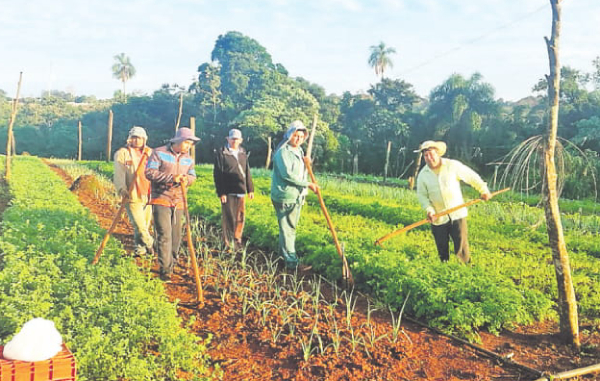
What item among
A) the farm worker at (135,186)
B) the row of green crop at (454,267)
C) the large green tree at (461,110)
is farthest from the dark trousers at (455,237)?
the large green tree at (461,110)

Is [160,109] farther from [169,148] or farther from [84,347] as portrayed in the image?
[84,347]

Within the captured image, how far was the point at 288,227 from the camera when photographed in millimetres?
6508

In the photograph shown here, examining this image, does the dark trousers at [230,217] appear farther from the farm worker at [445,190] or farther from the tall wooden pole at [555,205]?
the tall wooden pole at [555,205]

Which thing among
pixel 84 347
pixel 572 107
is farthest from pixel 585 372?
pixel 572 107

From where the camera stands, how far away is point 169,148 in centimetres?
594

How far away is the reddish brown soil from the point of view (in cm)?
387

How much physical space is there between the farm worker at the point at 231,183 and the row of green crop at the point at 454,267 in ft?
1.85

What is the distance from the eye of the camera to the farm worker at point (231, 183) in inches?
290

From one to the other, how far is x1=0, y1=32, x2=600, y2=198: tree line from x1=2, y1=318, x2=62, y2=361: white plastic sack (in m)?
15.2

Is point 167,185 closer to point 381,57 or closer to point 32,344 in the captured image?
point 32,344

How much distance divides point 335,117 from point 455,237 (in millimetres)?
33470

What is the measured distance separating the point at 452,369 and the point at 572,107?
24873 mm

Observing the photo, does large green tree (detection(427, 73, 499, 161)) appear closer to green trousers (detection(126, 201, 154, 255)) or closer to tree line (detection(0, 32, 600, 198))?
tree line (detection(0, 32, 600, 198))

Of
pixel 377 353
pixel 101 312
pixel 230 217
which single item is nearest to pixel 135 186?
pixel 230 217
